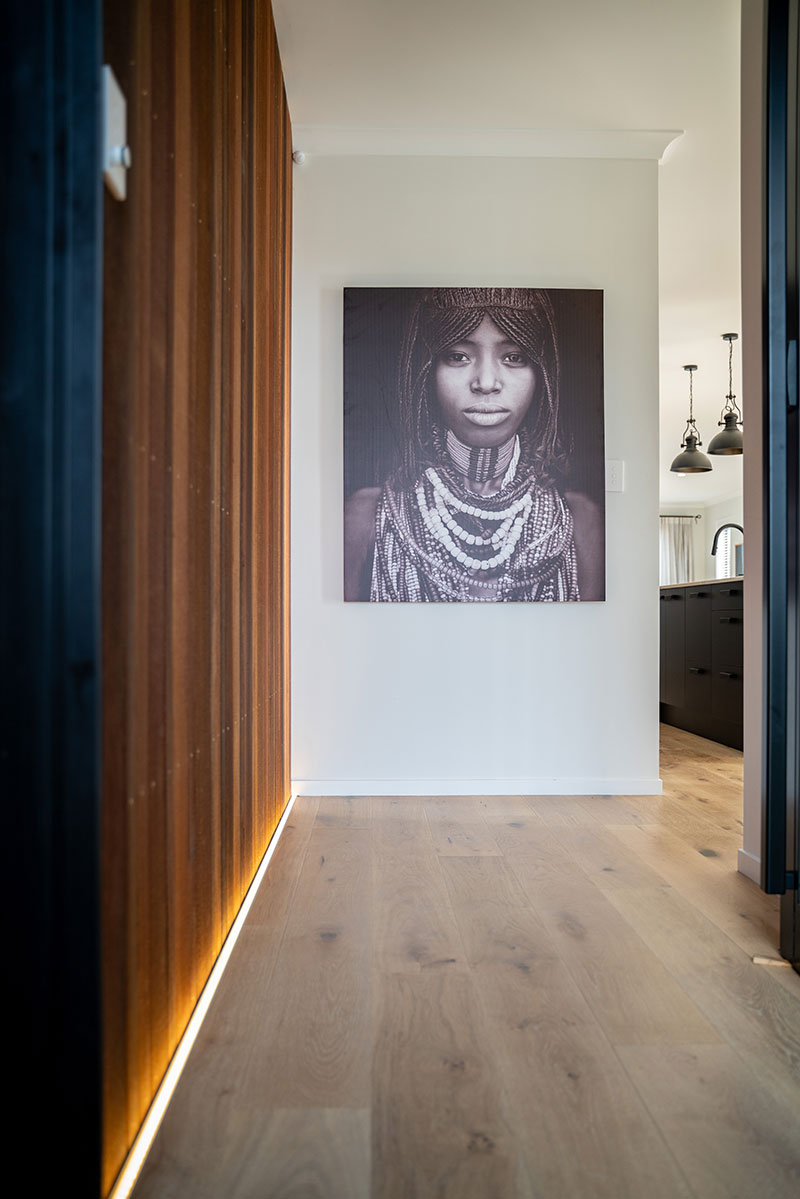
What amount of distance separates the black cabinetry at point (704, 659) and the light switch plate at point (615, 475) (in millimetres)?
1195

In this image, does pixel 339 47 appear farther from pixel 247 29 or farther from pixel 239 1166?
pixel 239 1166

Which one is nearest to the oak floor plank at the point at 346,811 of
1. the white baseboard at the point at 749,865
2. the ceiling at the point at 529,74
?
the white baseboard at the point at 749,865

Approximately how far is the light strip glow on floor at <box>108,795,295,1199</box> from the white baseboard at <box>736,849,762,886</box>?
1.22 metres

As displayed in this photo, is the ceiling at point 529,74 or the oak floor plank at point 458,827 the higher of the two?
the ceiling at point 529,74

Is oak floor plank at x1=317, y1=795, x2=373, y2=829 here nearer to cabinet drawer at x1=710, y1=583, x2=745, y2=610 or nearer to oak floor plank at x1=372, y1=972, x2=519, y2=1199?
oak floor plank at x1=372, y1=972, x2=519, y2=1199

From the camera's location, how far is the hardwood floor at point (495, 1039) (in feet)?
3.24

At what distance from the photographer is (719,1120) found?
A: 108cm

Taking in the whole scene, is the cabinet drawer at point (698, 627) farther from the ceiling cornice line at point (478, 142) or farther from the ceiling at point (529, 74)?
the ceiling cornice line at point (478, 142)

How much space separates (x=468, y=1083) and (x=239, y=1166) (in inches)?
13.1

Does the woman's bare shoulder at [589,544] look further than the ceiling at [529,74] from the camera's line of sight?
Yes

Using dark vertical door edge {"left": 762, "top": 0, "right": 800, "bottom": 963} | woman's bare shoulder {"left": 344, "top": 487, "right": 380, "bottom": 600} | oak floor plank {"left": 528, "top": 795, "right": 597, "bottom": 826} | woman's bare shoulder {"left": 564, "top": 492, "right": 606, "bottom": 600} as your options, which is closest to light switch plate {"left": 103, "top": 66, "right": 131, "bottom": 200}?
dark vertical door edge {"left": 762, "top": 0, "right": 800, "bottom": 963}

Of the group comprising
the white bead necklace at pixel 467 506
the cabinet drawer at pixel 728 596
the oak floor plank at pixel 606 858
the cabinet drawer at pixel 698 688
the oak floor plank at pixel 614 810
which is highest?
the white bead necklace at pixel 467 506

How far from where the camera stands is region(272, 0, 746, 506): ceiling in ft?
7.92

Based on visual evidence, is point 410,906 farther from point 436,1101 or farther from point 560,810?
point 560,810
